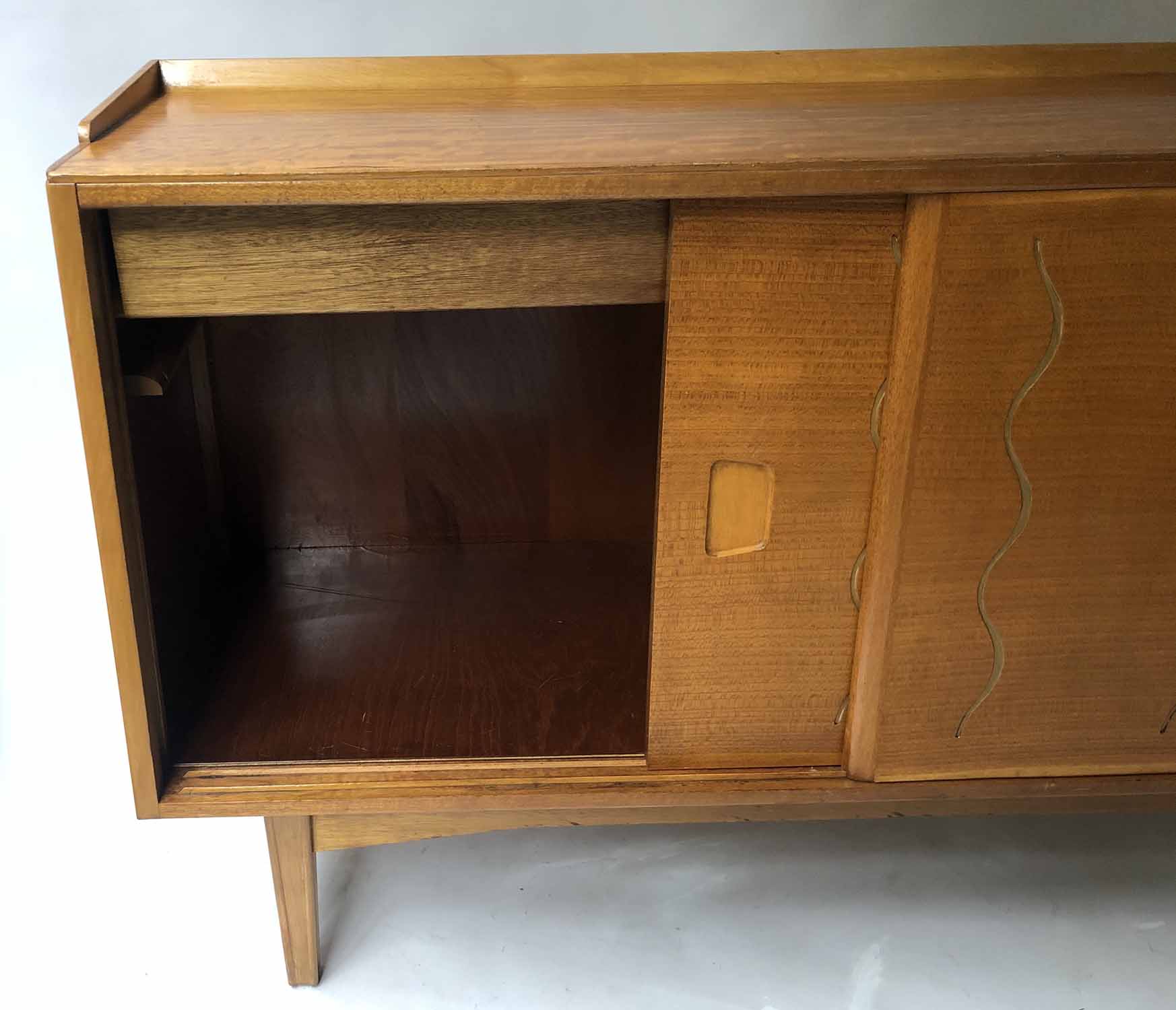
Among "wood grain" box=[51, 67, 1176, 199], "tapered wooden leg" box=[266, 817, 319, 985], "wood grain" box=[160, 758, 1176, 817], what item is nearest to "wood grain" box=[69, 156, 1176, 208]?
"wood grain" box=[51, 67, 1176, 199]

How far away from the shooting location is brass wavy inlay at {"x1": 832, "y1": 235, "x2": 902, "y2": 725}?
3.74ft

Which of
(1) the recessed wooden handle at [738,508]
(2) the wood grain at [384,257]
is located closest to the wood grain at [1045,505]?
(1) the recessed wooden handle at [738,508]

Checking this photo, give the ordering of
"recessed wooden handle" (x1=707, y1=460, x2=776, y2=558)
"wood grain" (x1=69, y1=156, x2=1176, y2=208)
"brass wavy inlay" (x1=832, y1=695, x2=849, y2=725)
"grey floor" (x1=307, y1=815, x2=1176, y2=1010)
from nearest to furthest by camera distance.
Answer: "wood grain" (x1=69, y1=156, x2=1176, y2=208) < "recessed wooden handle" (x1=707, y1=460, x2=776, y2=558) < "brass wavy inlay" (x1=832, y1=695, x2=849, y2=725) < "grey floor" (x1=307, y1=815, x2=1176, y2=1010)

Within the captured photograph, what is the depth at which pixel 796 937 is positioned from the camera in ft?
5.15

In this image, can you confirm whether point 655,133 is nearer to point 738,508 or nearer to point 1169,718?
point 738,508

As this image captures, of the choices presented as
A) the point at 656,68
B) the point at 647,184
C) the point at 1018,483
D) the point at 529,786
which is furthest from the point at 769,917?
the point at 656,68

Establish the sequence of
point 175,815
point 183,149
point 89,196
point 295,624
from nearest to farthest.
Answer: point 89,196 → point 183,149 → point 175,815 → point 295,624

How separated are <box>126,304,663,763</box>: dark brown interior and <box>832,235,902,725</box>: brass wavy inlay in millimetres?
273

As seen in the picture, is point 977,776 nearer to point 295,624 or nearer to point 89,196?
point 295,624

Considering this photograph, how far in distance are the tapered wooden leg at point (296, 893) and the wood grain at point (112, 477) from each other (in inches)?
6.6

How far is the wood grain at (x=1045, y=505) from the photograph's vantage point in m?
→ 1.13

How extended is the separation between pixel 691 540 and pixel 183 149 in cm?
61

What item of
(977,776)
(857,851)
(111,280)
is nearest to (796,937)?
(857,851)

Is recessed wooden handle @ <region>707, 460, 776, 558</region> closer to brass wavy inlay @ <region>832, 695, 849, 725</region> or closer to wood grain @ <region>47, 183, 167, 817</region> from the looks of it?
brass wavy inlay @ <region>832, 695, 849, 725</region>
